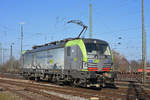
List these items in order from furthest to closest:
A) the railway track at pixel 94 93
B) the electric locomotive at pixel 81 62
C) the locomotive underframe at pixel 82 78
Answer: the electric locomotive at pixel 81 62 < the locomotive underframe at pixel 82 78 < the railway track at pixel 94 93

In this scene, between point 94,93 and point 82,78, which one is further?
point 82,78

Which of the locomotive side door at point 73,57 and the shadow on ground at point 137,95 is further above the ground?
the locomotive side door at point 73,57

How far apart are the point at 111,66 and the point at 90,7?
44.2 feet

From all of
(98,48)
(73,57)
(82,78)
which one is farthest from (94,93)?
(73,57)

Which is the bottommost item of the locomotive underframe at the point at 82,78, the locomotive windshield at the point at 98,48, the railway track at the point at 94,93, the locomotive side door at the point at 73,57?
the railway track at the point at 94,93

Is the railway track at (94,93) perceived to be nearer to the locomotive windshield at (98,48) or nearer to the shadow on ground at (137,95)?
the shadow on ground at (137,95)

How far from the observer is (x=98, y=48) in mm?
15266

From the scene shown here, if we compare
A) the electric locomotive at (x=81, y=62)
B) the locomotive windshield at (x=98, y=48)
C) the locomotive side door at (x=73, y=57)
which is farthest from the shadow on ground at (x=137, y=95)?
the locomotive side door at (x=73, y=57)

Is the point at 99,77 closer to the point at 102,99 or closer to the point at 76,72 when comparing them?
the point at 76,72

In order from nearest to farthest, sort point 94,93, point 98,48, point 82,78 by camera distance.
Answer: point 94,93 < point 82,78 < point 98,48

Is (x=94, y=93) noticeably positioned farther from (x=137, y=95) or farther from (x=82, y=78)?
(x=137, y=95)

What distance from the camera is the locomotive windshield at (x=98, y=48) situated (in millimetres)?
14945

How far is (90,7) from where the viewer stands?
27.0m

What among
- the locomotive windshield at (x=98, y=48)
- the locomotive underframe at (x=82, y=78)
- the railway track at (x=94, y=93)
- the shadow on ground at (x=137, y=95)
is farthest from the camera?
the locomotive windshield at (x=98, y=48)
